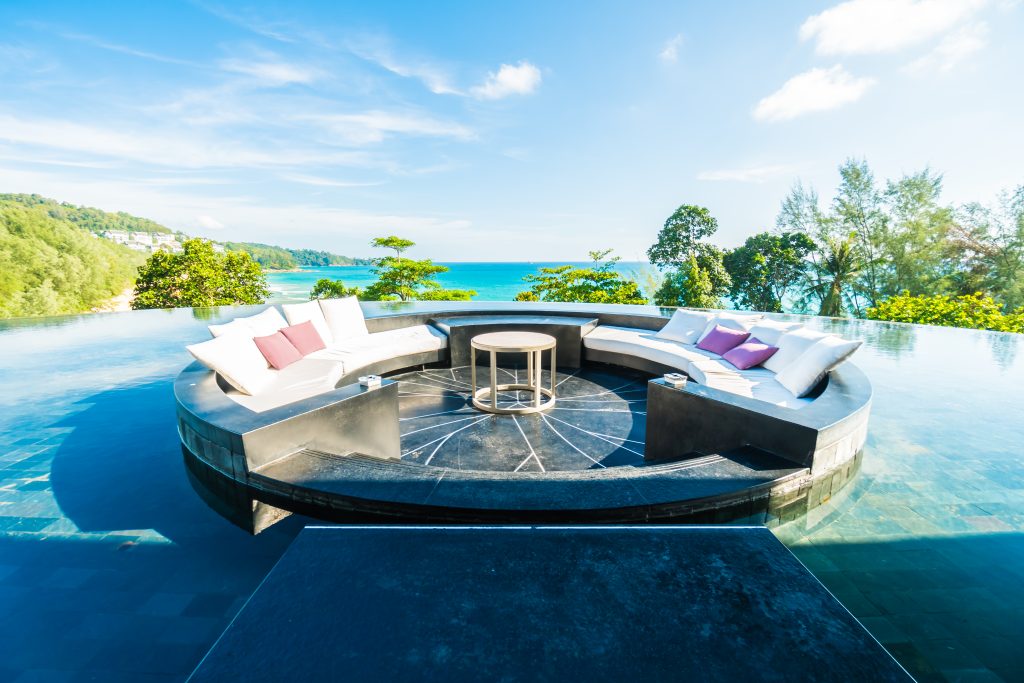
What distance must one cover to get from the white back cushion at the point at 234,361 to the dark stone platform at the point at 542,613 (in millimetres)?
2832

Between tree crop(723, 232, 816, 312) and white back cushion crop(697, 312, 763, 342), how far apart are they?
657 inches

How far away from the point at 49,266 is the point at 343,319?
23737mm

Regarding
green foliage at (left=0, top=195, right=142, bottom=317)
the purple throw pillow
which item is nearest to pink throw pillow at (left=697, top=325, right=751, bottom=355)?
the purple throw pillow

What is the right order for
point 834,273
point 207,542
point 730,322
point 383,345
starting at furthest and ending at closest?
point 834,273 → point 383,345 → point 730,322 → point 207,542

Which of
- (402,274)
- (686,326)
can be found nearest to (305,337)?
(686,326)

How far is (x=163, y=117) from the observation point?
39.0 ft

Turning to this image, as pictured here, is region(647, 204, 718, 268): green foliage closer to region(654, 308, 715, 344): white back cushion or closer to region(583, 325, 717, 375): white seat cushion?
region(583, 325, 717, 375): white seat cushion

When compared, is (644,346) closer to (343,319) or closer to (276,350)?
(343,319)

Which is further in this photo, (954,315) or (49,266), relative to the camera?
(49,266)

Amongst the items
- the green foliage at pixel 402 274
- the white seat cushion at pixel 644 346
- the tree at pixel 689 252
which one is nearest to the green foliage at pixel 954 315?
the white seat cushion at pixel 644 346

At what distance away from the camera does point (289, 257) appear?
60688mm

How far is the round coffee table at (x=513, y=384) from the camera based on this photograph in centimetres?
436

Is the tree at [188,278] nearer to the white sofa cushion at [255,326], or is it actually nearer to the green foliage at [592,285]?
the green foliage at [592,285]

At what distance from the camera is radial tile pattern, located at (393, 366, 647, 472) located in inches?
133
